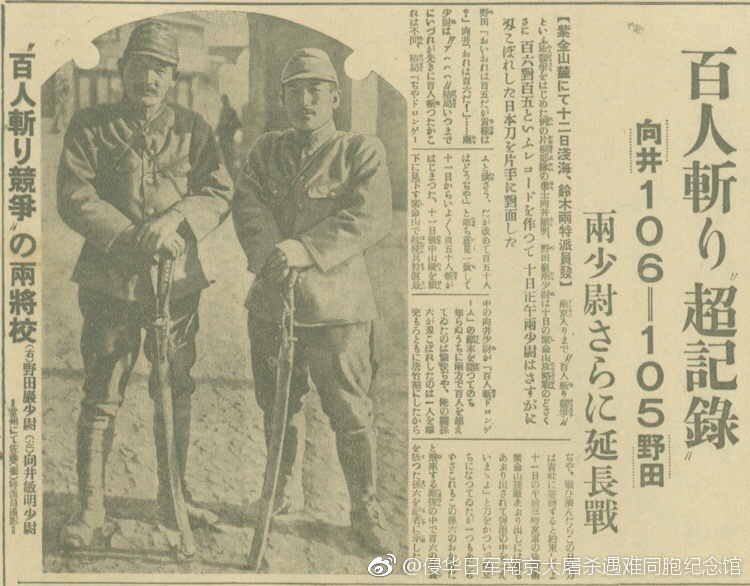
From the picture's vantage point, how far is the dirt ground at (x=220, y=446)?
2.24 metres

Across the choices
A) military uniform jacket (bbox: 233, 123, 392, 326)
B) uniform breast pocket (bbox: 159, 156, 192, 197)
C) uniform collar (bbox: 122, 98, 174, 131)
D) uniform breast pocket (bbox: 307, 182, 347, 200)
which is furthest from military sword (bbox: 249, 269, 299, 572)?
uniform collar (bbox: 122, 98, 174, 131)

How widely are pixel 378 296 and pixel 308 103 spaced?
0.55 meters

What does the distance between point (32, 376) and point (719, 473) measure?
1.81 meters

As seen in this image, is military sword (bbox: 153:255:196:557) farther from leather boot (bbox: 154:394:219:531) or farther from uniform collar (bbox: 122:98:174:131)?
uniform collar (bbox: 122:98:174:131)

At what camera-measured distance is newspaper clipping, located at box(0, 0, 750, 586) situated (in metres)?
2.23

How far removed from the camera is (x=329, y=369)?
7.37 feet

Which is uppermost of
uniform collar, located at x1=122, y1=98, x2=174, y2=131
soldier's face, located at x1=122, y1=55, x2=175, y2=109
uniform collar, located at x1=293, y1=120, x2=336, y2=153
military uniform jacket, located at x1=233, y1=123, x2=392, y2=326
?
soldier's face, located at x1=122, y1=55, x2=175, y2=109

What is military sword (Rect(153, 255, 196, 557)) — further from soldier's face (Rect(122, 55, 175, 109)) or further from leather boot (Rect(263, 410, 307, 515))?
soldier's face (Rect(122, 55, 175, 109))

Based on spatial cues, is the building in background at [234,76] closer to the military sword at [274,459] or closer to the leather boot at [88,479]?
the military sword at [274,459]

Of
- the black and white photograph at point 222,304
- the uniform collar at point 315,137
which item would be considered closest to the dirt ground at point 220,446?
the black and white photograph at point 222,304

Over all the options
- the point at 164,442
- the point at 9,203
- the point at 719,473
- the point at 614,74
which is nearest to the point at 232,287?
the point at 164,442

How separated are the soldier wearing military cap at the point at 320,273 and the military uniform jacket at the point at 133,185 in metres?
0.10

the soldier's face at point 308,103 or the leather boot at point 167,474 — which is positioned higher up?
the soldier's face at point 308,103

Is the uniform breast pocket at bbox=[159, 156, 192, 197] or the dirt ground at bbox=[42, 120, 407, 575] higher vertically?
the uniform breast pocket at bbox=[159, 156, 192, 197]
